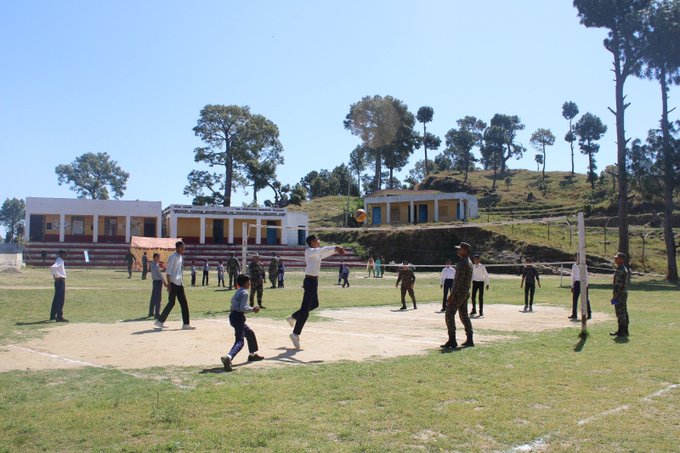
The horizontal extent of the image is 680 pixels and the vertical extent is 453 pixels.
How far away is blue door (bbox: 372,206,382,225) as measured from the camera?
243 ft

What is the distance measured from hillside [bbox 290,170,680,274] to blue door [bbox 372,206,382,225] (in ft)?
20.2

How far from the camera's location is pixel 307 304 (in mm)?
11141

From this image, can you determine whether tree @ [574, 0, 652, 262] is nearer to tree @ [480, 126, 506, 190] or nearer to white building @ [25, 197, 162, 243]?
white building @ [25, 197, 162, 243]

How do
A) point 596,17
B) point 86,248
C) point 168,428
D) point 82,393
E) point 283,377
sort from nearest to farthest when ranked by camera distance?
point 168,428 → point 82,393 → point 283,377 → point 596,17 → point 86,248

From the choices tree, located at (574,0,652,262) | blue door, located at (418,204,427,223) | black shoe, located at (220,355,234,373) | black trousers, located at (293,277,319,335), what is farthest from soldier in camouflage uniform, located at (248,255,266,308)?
blue door, located at (418,204,427,223)

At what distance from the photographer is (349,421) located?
6145 millimetres

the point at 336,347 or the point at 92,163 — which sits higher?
the point at 92,163

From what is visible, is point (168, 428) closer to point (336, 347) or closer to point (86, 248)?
point (336, 347)

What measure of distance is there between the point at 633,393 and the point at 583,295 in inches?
251

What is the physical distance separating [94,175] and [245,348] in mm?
128832

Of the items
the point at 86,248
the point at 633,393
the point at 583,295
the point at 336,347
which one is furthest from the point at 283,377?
the point at 86,248

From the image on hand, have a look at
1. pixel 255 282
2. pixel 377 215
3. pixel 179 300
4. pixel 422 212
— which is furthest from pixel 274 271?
pixel 377 215

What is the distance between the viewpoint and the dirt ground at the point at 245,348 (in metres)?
9.66

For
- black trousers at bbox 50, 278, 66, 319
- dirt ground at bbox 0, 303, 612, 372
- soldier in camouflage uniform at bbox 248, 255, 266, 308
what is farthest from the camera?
soldier in camouflage uniform at bbox 248, 255, 266, 308
